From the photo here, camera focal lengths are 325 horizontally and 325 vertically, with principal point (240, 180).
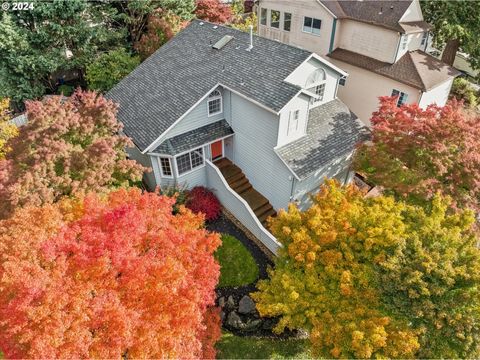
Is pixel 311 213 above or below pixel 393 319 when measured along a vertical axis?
above

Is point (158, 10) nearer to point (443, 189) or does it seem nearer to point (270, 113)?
point (270, 113)

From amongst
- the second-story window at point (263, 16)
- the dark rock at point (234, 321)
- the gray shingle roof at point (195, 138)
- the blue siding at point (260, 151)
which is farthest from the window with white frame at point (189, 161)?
the second-story window at point (263, 16)

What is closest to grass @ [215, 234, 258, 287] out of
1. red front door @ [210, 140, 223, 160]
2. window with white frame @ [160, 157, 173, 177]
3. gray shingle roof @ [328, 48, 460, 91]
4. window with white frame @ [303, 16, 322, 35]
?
window with white frame @ [160, 157, 173, 177]

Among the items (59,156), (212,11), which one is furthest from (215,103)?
(212,11)

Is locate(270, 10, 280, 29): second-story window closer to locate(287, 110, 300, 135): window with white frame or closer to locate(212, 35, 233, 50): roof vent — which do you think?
locate(212, 35, 233, 50): roof vent

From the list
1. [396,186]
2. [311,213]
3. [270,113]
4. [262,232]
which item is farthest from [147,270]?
[396,186]

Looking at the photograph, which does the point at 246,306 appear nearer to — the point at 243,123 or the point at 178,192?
the point at 178,192
